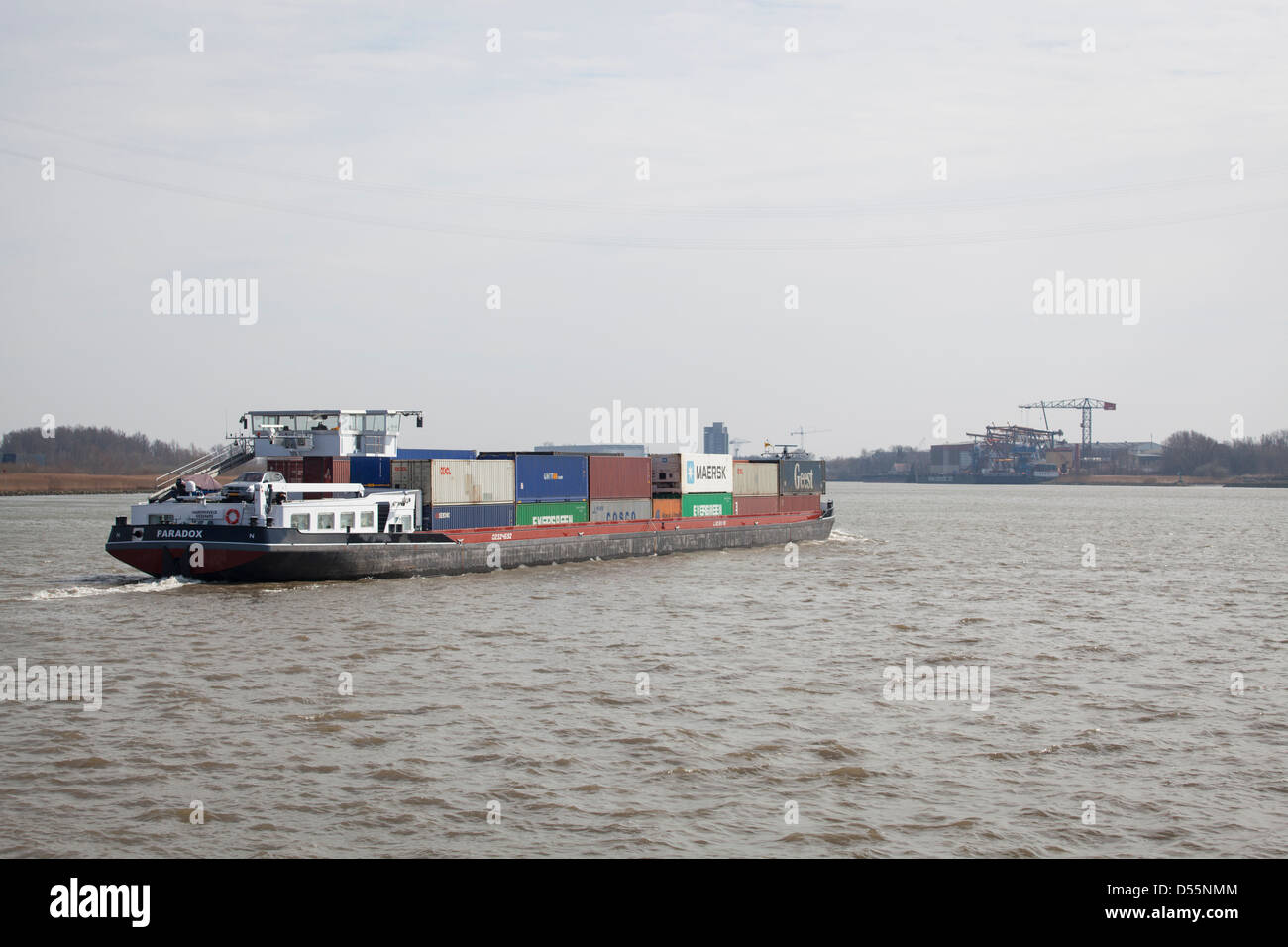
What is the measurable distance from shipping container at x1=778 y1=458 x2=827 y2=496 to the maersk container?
27.6 metres

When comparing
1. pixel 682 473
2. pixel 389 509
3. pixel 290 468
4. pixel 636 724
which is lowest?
pixel 636 724

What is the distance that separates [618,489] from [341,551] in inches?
746

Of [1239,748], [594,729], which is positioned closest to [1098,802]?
[1239,748]

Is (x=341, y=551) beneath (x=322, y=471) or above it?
beneath

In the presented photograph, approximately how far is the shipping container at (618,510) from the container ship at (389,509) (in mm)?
78

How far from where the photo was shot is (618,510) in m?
55.2

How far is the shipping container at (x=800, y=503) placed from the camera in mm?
70750

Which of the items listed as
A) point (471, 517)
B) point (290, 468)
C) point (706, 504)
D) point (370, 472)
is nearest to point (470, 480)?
point (471, 517)

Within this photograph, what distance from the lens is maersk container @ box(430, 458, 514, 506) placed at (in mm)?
44062

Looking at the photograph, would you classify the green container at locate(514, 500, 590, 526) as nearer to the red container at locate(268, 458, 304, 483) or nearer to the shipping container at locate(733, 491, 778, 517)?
the red container at locate(268, 458, 304, 483)

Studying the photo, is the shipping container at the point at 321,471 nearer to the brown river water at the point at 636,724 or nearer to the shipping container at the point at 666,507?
the brown river water at the point at 636,724

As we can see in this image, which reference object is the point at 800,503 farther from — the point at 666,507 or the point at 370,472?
the point at 370,472

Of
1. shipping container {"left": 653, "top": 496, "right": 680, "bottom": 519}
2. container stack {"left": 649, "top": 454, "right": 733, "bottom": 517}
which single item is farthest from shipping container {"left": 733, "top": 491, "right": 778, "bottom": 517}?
shipping container {"left": 653, "top": 496, "right": 680, "bottom": 519}
